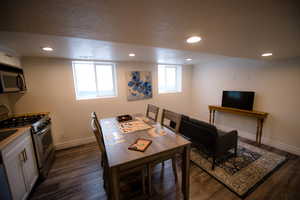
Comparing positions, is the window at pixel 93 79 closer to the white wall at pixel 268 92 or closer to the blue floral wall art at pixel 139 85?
the blue floral wall art at pixel 139 85

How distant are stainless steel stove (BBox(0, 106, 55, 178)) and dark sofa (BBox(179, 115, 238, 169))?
108 inches

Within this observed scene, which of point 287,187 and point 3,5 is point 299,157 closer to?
point 287,187

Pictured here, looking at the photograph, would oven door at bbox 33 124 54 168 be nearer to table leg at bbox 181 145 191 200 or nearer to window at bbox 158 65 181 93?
table leg at bbox 181 145 191 200

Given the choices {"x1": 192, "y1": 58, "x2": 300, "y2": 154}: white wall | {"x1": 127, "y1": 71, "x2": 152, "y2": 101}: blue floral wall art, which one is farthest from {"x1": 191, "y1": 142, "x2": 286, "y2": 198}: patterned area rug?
{"x1": 127, "y1": 71, "x2": 152, "y2": 101}: blue floral wall art

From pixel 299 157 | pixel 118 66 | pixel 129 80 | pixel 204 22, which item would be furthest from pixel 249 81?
pixel 118 66

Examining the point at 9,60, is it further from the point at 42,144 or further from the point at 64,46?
the point at 42,144

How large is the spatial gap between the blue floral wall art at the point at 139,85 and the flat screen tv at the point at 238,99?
2338 mm

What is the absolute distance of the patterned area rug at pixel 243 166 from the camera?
179 cm

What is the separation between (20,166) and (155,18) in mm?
2430

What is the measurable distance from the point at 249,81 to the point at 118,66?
12.0 ft

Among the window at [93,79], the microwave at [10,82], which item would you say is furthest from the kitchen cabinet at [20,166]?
the window at [93,79]

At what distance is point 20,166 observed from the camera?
60.5 inches

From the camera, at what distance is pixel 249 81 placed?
3.16 m

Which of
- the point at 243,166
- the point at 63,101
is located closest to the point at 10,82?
the point at 63,101
